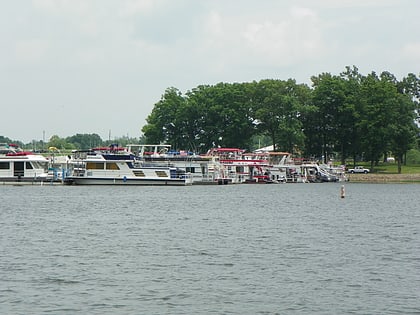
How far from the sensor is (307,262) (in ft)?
123

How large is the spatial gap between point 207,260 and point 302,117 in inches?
4329

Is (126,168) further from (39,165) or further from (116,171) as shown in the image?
(39,165)

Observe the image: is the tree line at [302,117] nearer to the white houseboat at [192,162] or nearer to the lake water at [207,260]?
the white houseboat at [192,162]

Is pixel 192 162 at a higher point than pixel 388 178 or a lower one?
higher

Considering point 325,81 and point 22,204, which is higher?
point 325,81

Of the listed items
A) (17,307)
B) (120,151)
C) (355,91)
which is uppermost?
(355,91)

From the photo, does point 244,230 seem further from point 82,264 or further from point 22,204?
point 22,204

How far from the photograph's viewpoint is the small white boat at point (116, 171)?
104688mm

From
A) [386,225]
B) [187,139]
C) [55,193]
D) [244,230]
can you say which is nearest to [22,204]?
[55,193]

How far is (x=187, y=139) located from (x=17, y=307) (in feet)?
418

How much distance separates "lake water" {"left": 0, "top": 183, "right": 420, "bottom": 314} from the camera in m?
29.2

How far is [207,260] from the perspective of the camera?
38.2 m

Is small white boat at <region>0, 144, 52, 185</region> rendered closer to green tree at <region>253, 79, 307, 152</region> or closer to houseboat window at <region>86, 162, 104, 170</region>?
houseboat window at <region>86, 162, 104, 170</region>

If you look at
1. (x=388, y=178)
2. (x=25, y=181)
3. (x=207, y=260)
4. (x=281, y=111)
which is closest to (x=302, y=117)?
(x=281, y=111)
